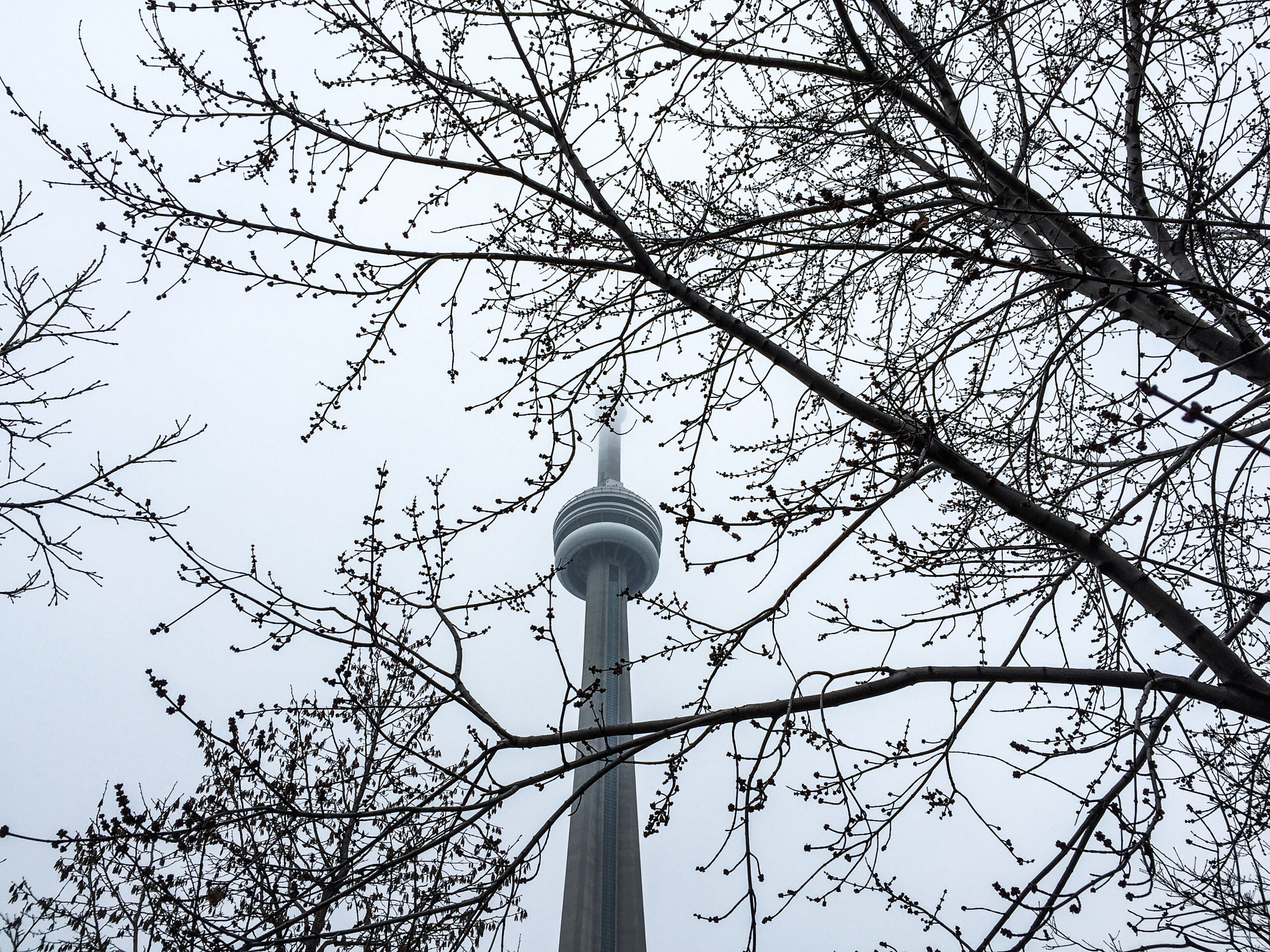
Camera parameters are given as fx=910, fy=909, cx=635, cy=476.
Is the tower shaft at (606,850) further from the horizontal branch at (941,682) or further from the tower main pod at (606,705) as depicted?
the horizontal branch at (941,682)

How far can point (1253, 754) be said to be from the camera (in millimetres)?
4930

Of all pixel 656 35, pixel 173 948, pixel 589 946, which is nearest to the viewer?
pixel 173 948

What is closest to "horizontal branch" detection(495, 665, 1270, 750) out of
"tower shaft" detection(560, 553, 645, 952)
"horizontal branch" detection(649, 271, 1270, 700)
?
"horizontal branch" detection(649, 271, 1270, 700)

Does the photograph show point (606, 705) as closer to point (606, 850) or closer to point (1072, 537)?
point (606, 850)

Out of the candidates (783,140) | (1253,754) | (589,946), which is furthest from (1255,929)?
(589,946)

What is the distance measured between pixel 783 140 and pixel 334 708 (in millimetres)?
4227

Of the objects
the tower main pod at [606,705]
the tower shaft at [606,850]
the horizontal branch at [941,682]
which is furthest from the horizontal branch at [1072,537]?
the tower shaft at [606,850]

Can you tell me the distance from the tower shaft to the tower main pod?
0.14ft

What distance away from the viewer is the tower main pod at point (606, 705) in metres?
41.1

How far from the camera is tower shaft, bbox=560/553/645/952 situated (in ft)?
133

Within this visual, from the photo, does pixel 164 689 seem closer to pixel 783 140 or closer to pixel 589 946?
pixel 783 140

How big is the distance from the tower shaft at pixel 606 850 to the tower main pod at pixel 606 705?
43mm

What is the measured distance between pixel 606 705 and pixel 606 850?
32.3ft

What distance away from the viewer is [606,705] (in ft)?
130
